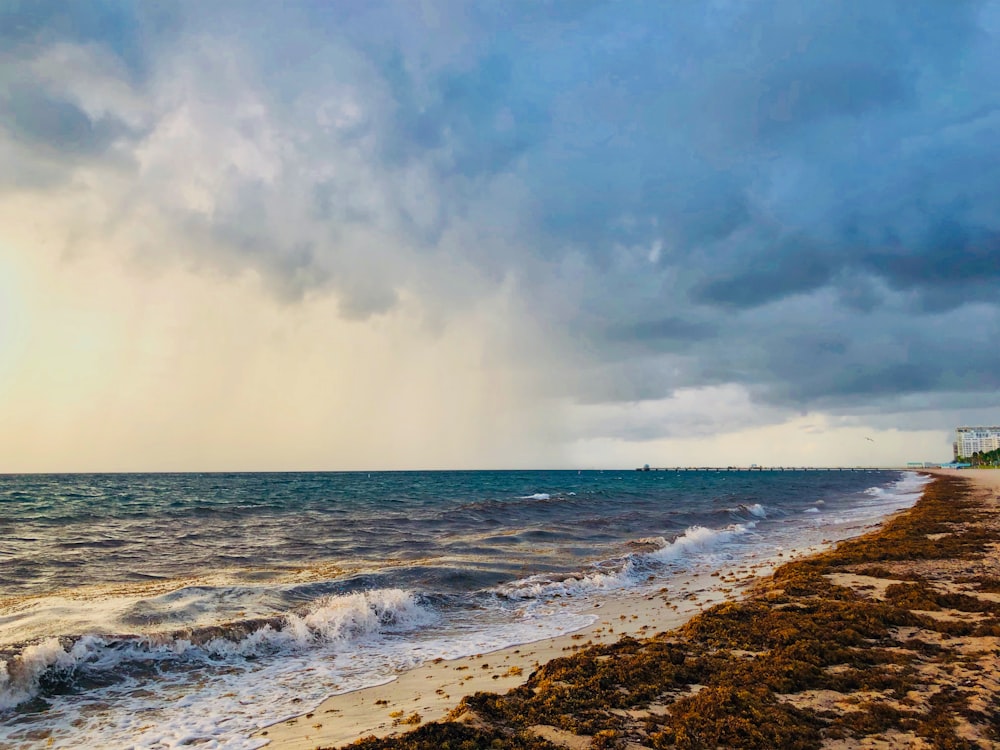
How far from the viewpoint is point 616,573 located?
65.2 ft

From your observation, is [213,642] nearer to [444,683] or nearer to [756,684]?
[444,683]

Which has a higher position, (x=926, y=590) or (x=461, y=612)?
(x=926, y=590)

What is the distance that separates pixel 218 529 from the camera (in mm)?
34312

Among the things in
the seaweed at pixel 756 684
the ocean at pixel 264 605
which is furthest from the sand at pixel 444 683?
the seaweed at pixel 756 684

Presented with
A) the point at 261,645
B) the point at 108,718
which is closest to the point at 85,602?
the point at 261,645

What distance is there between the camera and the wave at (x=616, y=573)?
1758 centimetres

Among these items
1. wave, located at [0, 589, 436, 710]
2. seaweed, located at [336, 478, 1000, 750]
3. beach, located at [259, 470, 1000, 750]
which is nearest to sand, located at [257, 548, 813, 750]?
beach, located at [259, 470, 1000, 750]

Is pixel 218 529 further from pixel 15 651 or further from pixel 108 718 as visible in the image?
pixel 108 718

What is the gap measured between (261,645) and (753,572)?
51.6 feet

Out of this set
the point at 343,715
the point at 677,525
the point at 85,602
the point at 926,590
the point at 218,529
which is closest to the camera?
the point at 343,715

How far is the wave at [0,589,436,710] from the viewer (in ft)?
33.4

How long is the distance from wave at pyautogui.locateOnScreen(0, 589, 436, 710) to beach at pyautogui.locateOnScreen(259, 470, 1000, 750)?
12.4 feet

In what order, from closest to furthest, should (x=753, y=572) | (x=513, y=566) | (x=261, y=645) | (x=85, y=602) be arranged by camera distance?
(x=261, y=645)
(x=85, y=602)
(x=753, y=572)
(x=513, y=566)

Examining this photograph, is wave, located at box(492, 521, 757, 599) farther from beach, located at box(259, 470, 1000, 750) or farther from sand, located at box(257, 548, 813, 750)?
beach, located at box(259, 470, 1000, 750)
